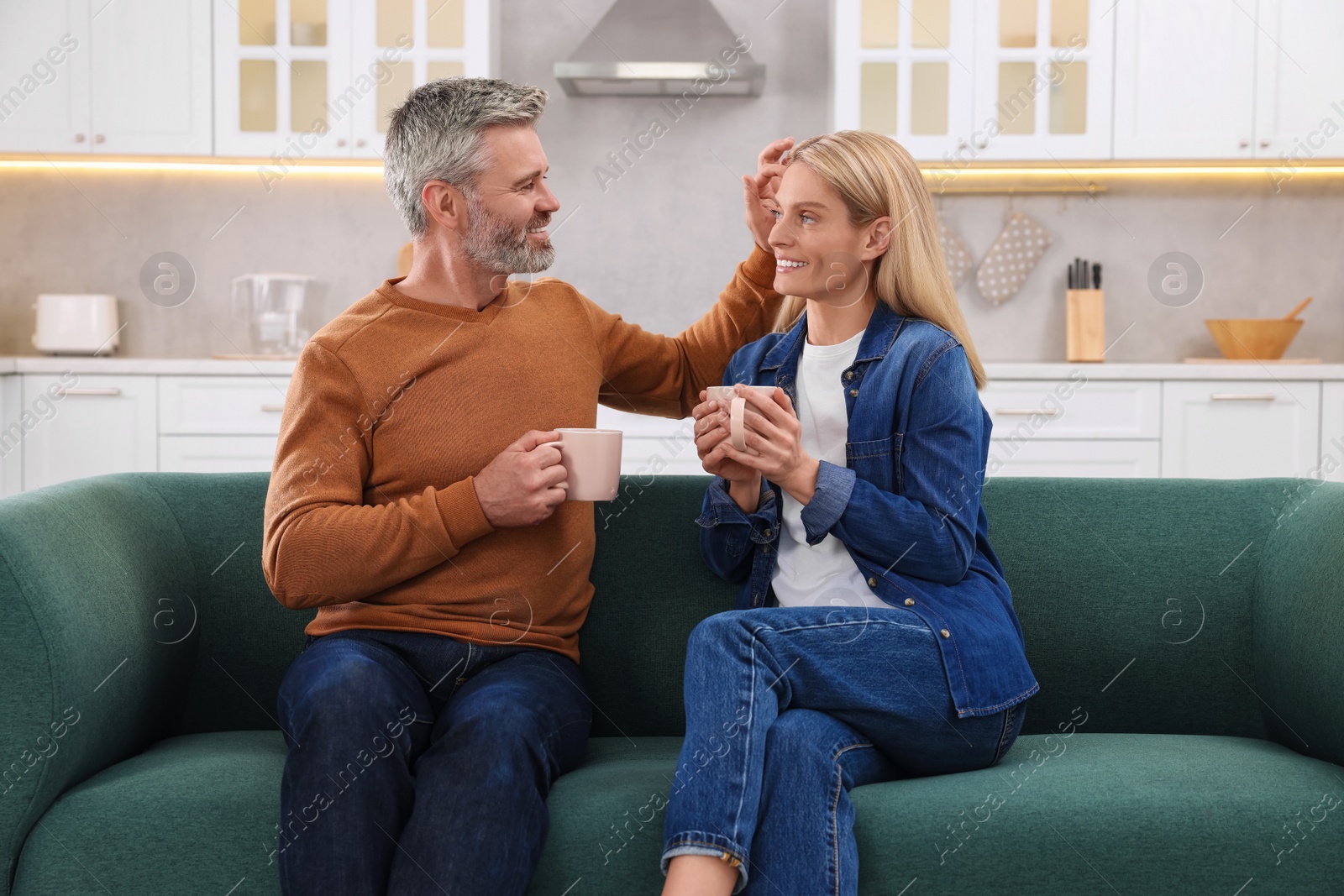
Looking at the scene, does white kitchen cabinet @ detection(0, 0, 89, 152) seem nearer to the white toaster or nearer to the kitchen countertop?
the white toaster

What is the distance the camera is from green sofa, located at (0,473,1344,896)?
1246 mm

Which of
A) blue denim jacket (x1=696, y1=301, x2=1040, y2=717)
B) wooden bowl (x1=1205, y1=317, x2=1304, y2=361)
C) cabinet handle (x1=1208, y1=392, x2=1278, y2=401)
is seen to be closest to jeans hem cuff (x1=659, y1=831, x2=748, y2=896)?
blue denim jacket (x1=696, y1=301, x2=1040, y2=717)

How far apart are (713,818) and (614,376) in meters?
0.79

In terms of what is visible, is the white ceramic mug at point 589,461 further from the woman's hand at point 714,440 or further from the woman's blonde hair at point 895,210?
the woman's blonde hair at point 895,210

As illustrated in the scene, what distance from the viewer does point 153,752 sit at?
1.46 meters

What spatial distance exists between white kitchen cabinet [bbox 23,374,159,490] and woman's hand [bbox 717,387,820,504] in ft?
8.73

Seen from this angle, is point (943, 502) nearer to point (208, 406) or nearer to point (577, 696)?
point (577, 696)

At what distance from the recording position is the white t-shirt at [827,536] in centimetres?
144

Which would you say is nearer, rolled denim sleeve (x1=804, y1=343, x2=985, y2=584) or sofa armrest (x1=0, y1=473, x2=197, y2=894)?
sofa armrest (x1=0, y1=473, x2=197, y2=894)

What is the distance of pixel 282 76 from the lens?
141 inches

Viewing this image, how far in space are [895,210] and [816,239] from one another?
0.11m

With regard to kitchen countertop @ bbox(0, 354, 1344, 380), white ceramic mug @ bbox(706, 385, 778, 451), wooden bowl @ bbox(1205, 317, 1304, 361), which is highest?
wooden bowl @ bbox(1205, 317, 1304, 361)

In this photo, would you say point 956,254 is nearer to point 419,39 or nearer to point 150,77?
point 419,39

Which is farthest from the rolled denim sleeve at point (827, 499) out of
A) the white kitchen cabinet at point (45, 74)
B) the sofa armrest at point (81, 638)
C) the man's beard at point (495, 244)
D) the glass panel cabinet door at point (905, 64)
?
the white kitchen cabinet at point (45, 74)
